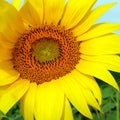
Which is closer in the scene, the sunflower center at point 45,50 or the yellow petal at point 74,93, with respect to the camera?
the yellow petal at point 74,93

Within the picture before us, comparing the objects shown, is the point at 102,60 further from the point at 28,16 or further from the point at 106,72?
the point at 28,16

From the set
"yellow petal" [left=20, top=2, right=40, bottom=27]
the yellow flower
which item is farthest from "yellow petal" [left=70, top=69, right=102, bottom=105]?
"yellow petal" [left=20, top=2, right=40, bottom=27]

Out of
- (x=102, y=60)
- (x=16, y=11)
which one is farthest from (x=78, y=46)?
(x=16, y=11)

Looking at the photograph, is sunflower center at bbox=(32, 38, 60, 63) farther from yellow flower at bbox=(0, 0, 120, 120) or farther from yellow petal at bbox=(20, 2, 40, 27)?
yellow petal at bbox=(20, 2, 40, 27)

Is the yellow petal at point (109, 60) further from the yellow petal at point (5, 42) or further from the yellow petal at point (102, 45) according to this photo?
the yellow petal at point (5, 42)

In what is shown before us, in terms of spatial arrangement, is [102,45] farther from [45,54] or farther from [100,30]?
[45,54]

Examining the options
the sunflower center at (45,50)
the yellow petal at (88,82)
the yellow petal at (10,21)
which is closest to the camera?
the yellow petal at (10,21)

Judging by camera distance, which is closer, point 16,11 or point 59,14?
point 16,11

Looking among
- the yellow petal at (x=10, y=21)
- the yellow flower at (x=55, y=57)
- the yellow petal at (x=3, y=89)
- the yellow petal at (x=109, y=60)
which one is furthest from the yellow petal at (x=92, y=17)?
the yellow petal at (x=3, y=89)
